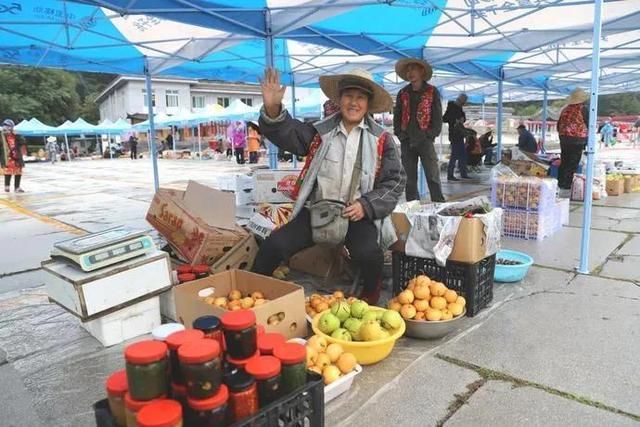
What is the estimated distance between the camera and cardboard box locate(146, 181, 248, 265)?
12.5 ft

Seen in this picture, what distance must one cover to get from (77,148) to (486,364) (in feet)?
140

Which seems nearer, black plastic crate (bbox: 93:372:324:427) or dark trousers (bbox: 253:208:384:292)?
black plastic crate (bbox: 93:372:324:427)

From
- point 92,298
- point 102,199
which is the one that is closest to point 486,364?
point 92,298

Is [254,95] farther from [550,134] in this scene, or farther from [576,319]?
[576,319]

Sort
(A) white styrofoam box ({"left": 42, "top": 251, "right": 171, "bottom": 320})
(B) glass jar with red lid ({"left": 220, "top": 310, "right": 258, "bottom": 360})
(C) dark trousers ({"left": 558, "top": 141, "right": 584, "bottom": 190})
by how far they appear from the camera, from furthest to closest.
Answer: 1. (C) dark trousers ({"left": 558, "top": 141, "right": 584, "bottom": 190})
2. (A) white styrofoam box ({"left": 42, "top": 251, "right": 171, "bottom": 320})
3. (B) glass jar with red lid ({"left": 220, "top": 310, "right": 258, "bottom": 360})

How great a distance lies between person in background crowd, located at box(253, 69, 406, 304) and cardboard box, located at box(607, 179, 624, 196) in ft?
23.4

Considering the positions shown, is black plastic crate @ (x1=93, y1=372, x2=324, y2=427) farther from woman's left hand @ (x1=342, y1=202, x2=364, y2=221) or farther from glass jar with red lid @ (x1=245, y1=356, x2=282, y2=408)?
woman's left hand @ (x1=342, y1=202, x2=364, y2=221)

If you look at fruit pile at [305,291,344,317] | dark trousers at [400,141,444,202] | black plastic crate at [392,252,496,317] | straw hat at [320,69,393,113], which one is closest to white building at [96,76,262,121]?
dark trousers at [400,141,444,202]

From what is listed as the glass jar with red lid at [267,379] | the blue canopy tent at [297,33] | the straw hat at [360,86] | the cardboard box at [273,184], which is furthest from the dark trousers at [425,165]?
the glass jar with red lid at [267,379]

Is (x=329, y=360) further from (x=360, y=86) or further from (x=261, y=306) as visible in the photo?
(x=360, y=86)

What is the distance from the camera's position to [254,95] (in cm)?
4531

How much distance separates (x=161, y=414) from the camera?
1310mm

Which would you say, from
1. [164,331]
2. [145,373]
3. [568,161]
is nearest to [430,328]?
[164,331]

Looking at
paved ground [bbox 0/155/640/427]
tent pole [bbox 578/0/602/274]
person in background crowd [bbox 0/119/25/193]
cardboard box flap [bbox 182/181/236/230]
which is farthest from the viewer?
person in background crowd [bbox 0/119/25/193]
